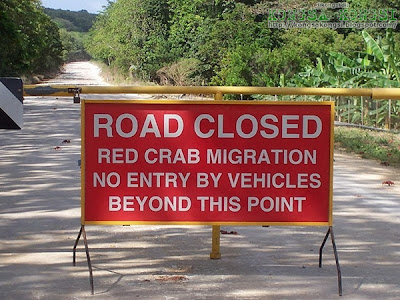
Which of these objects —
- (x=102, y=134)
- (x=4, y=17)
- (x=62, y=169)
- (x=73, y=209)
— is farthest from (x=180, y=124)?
(x=4, y=17)

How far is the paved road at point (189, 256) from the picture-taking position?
5121 mm

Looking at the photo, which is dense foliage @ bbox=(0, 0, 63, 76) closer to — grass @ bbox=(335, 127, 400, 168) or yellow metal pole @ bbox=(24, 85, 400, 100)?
grass @ bbox=(335, 127, 400, 168)

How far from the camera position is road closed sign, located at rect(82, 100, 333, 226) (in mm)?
5305

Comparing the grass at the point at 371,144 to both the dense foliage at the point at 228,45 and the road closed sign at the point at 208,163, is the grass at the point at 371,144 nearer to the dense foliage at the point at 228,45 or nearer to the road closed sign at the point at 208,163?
the dense foliage at the point at 228,45

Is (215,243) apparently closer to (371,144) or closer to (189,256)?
(189,256)

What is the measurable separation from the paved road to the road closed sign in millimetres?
462

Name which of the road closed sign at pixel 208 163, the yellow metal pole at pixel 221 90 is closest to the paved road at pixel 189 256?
the road closed sign at pixel 208 163

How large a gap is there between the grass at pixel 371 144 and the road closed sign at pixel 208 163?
764 cm

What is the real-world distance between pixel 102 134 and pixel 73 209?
3.00 metres

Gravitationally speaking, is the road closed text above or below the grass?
above

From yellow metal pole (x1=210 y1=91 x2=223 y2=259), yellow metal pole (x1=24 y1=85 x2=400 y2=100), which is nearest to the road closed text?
yellow metal pole (x1=24 y1=85 x2=400 y2=100)

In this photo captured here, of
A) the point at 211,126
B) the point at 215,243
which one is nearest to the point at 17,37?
the point at 215,243

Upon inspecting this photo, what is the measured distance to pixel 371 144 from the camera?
1559 centimetres

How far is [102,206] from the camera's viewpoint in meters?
5.32
